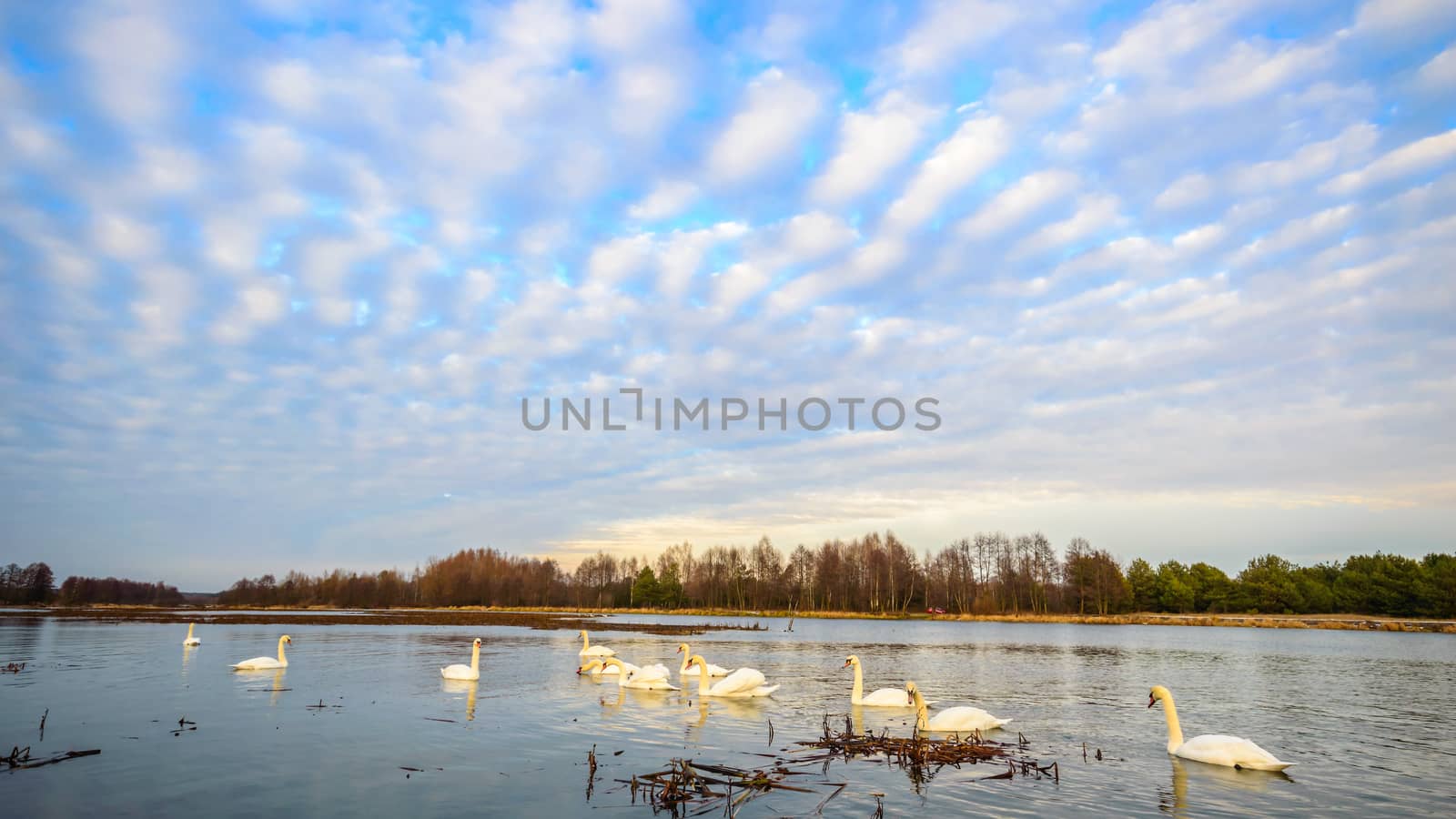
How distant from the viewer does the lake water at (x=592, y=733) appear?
10.1 meters

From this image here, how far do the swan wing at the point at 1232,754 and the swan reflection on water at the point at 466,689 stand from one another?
46.3ft

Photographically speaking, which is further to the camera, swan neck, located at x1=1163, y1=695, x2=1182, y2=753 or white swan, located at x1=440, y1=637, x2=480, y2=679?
white swan, located at x1=440, y1=637, x2=480, y2=679

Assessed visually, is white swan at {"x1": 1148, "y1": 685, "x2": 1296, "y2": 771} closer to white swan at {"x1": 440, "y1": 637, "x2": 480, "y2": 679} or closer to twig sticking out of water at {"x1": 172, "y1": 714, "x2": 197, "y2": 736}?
twig sticking out of water at {"x1": 172, "y1": 714, "x2": 197, "y2": 736}

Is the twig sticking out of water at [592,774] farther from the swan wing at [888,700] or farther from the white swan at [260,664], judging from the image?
the white swan at [260,664]

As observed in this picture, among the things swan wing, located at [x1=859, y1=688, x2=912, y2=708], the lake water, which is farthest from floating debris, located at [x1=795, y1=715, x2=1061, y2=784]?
swan wing, located at [x1=859, y1=688, x2=912, y2=708]

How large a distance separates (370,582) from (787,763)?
13231 cm

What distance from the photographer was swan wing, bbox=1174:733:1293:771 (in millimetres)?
12406

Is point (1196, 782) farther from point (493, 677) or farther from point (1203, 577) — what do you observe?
point (1203, 577)

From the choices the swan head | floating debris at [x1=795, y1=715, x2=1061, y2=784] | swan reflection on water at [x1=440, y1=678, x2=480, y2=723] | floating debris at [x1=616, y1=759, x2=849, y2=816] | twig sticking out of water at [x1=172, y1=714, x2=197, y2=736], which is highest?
the swan head

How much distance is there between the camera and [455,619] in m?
72.1

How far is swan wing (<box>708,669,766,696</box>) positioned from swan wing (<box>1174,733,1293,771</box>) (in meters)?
10.5

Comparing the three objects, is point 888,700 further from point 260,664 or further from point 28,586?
point 28,586

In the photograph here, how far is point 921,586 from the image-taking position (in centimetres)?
11462

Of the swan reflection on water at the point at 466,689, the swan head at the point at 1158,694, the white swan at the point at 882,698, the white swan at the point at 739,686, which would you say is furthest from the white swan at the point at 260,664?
the swan head at the point at 1158,694
